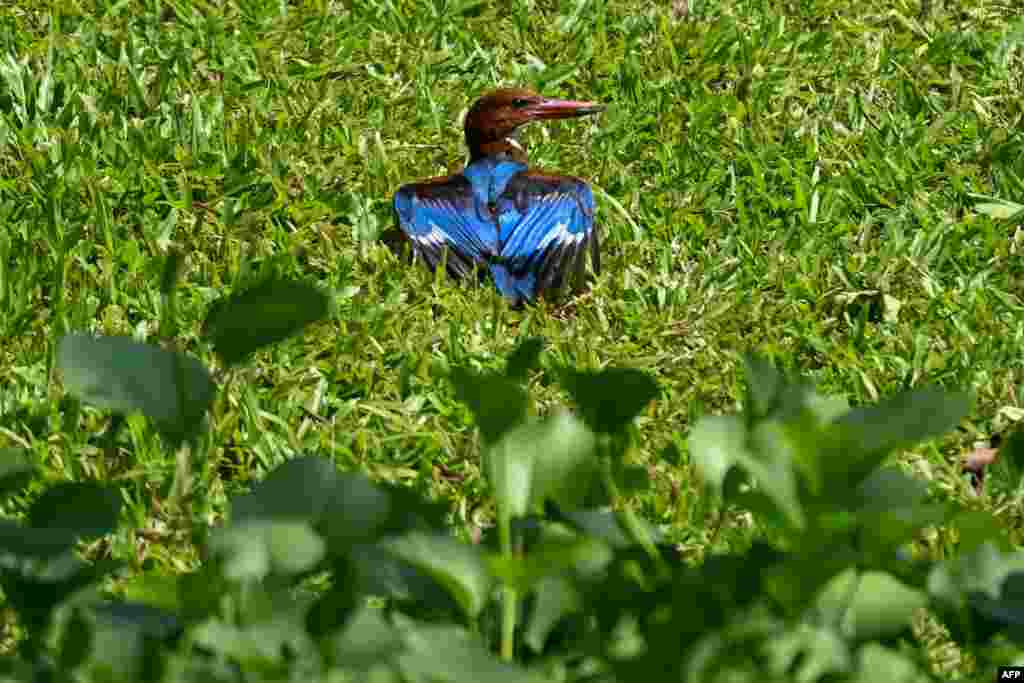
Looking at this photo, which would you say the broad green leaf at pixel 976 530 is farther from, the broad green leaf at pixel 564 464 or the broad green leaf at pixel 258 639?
the broad green leaf at pixel 258 639

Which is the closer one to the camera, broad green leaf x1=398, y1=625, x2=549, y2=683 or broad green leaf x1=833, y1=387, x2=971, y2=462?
broad green leaf x1=398, y1=625, x2=549, y2=683

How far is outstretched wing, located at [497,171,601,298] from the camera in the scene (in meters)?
5.23

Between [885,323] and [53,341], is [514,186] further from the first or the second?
[53,341]

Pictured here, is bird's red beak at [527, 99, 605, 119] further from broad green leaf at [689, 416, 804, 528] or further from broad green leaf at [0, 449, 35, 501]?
broad green leaf at [689, 416, 804, 528]

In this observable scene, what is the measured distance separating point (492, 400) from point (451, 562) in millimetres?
178

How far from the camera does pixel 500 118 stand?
5859 mm

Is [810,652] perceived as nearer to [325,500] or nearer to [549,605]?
[549,605]

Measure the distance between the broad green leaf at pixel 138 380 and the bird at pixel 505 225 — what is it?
10.7ft

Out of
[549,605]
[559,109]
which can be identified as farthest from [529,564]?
[559,109]

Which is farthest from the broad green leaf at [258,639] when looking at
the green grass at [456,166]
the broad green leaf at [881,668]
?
the green grass at [456,166]

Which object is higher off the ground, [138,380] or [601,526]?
[138,380]

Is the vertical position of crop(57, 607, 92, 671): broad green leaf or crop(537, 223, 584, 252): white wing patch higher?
crop(537, 223, 584, 252): white wing patch

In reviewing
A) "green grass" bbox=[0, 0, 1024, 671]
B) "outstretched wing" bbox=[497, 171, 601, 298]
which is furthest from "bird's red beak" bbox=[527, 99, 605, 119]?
"outstretched wing" bbox=[497, 171, 601, 298]

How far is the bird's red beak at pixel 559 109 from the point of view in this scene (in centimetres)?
596
